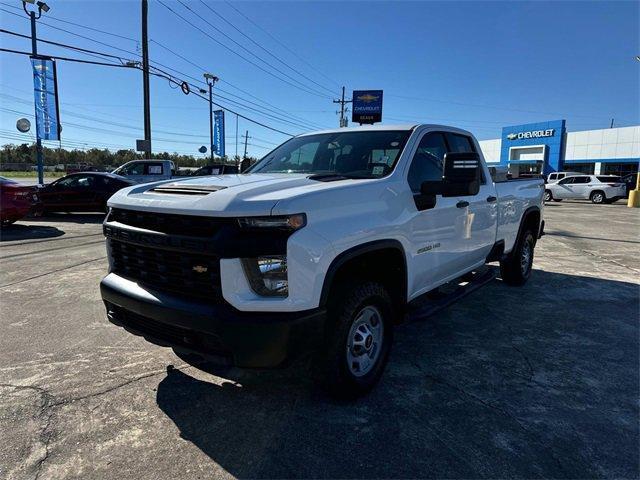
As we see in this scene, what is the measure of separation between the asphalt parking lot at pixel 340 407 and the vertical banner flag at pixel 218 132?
3159 centimetres

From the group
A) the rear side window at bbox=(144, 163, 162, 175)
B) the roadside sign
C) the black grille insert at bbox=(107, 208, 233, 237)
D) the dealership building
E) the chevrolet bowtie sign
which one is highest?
the chevrolet bowtie sign

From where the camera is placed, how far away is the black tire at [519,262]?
620cm

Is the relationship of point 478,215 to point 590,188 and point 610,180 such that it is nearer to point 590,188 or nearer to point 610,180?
point 590,188

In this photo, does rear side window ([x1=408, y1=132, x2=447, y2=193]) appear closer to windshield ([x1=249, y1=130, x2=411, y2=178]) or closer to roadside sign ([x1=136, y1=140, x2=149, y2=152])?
windshield ([x1=249, y1=130, x2=411, y2=178])

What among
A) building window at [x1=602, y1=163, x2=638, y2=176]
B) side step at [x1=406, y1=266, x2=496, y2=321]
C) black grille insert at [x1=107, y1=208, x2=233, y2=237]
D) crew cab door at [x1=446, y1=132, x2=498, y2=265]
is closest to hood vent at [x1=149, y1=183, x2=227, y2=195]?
black grille insert at [x1=107, y1=208, x2=233, y2=237]

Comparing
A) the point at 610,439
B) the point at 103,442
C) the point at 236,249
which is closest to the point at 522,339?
the point at 610,439

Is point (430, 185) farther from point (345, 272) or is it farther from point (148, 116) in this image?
point (148, 116)

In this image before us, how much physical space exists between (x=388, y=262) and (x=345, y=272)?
52 centimetres

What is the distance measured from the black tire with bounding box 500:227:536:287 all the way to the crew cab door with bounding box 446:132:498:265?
3.65ft

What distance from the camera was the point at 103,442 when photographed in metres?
2.69

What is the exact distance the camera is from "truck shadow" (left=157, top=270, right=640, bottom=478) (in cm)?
254

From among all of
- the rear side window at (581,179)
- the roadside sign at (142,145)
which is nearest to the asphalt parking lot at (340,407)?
the roadside sign at (142,145)

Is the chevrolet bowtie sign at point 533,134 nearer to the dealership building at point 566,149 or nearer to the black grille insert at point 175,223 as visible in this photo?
the dealership building at point 566,149

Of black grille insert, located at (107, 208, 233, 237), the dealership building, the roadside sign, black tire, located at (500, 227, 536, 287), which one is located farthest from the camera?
the dealership building
